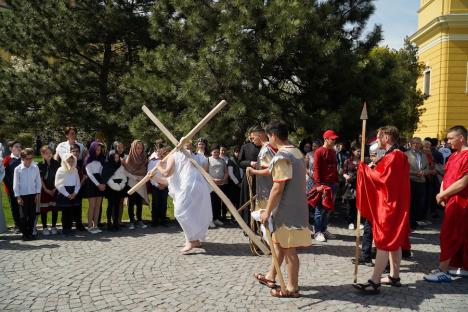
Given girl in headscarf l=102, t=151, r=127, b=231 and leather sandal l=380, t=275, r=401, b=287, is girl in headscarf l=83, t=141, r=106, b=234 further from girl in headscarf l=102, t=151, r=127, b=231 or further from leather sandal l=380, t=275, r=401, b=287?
leather sandal l=380, t=275, r=401, b=287

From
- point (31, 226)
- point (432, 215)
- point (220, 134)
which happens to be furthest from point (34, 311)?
point (432, 215)

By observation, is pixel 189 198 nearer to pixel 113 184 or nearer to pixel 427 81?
pixel 113 184

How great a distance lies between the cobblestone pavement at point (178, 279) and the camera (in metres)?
4.96

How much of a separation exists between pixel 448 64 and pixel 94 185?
20.6 metres

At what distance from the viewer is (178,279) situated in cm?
583

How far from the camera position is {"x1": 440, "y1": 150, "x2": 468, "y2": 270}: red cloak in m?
5.91

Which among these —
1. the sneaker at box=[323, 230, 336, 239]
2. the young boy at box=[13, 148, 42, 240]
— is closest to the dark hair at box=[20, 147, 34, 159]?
the young boy at box=[13, 148, 42, 240]

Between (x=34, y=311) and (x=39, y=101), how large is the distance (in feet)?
36.2

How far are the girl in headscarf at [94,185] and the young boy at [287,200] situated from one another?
197 inches

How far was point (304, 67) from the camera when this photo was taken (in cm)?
1012

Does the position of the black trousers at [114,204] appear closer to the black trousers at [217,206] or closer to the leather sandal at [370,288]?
the black trousers at [217,206]

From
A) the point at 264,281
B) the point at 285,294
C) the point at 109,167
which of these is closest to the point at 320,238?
the point at 264,281

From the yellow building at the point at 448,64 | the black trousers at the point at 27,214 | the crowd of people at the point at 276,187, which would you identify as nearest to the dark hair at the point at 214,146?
the crowd of people at the point at 276,187

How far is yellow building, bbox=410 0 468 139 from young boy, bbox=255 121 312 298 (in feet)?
66.4
